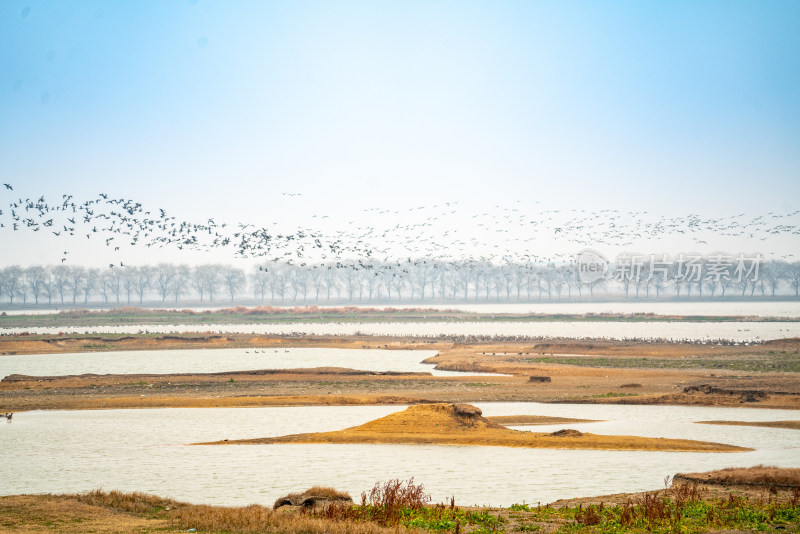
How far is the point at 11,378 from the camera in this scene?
176 ft

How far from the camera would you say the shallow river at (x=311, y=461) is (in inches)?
976

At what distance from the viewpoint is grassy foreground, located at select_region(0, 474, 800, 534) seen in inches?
665

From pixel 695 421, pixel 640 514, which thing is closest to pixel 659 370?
pixel 695 421

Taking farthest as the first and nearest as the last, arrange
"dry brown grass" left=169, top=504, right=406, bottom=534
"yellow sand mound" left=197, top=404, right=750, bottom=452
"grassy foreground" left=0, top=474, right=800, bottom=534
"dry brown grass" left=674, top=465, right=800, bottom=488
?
1. "yellow sand mound" left=197, top=404, right=750, bottom=452
2. "dry brown grass" left=674, top=465, right=800, bottom=488
3. "grassy foreground" left=0, top=474, right=800, bottom=534
4. "dry brown grass" left=169, top=504, right=406, bottom=534

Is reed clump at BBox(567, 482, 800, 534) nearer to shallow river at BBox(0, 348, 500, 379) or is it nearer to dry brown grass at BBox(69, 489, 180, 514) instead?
dry brown grass at BBox(69, 489, 180, 514)

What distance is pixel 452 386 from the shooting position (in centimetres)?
5091

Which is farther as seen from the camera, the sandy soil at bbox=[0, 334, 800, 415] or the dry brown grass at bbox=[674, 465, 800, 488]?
the sandy soil at bbox=[0, 334, 800, 415]

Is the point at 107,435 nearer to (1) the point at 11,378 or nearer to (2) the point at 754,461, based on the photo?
(1) the point at 11,378

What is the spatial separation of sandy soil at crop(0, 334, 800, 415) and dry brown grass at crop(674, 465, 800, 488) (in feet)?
66.9

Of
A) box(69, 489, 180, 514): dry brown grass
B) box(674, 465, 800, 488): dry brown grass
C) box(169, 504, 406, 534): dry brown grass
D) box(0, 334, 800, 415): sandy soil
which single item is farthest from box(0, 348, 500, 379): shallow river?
box(169, 504, 406, 534): dry brown grass

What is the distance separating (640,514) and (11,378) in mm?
48645

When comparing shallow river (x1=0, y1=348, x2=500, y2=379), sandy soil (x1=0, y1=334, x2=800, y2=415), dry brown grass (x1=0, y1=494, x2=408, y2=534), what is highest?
dry brown grass (x1=0, y1=494, x2=408, y2=534)

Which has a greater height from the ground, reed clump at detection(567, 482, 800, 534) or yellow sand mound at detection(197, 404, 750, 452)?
reed clump at detection(567, 482, 800, 534)

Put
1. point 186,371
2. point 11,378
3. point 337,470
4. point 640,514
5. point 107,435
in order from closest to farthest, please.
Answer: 1. point 640,514
2. point 337,470
3. point 107,435
4. point 11,378
5. point 186,371
